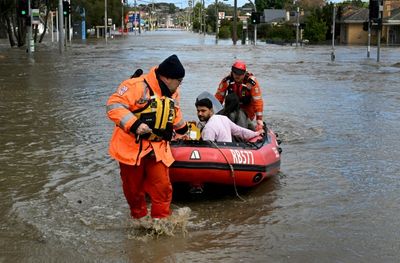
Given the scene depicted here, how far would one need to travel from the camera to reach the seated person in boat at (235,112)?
8109 millimetres

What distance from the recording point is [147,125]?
516 centimetres

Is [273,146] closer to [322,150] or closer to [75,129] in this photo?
[322,150]

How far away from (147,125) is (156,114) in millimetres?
135

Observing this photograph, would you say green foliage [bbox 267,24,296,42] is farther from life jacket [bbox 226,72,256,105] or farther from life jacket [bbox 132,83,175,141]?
life jacket [bbox 132,83,175,141]

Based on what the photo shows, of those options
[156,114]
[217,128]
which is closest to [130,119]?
[156,114]

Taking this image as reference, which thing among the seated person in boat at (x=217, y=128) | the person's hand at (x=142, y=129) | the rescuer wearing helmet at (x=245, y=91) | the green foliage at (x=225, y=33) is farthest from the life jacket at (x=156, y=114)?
the green foliage at (x=225, y=33)

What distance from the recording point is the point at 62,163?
8992mm

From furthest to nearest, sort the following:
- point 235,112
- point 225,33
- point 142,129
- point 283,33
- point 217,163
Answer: point 225,33 → point 283,33 → point 235,112 → point 217,163 → point 142,129

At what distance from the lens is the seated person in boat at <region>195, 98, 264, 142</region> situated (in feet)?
23.7

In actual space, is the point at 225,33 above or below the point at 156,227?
above

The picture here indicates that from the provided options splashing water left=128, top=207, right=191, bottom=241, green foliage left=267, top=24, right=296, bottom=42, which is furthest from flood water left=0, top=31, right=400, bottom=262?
green foliage left=267, top=24, right=296, bottom=42

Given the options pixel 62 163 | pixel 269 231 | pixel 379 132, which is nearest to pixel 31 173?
pixel 62 163

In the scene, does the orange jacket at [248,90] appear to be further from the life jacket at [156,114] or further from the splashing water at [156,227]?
the life jacket at [156,114]

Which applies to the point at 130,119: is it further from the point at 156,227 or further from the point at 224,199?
the point at 224,199
